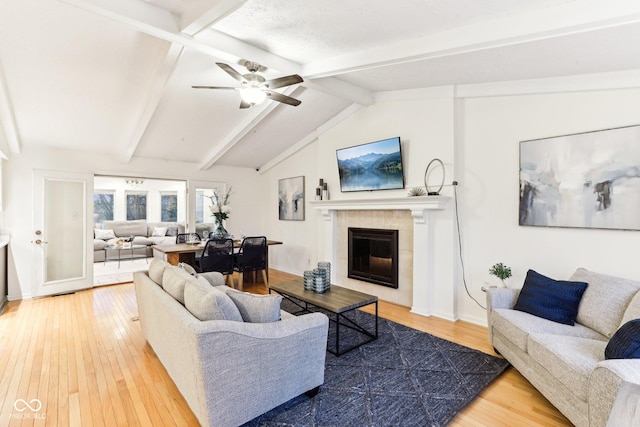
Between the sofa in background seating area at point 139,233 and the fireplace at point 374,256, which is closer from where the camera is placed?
the fireplace at point 374,256

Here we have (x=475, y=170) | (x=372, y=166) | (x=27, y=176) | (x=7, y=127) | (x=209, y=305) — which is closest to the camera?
(x=209, y=305)

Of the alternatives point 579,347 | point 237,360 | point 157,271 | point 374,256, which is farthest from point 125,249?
point 579,347

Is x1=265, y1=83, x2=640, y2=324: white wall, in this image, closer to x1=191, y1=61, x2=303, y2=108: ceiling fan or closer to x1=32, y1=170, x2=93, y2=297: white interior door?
x1=191, y1=61, x2=303, y2=108: ceiling fan

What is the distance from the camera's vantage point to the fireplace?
14.6ft

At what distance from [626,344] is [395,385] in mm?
1442

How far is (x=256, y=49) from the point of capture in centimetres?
307

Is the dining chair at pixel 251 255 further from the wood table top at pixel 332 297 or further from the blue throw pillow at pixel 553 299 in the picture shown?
the blue throw pillow at pixel 553 299

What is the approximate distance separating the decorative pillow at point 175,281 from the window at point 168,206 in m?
8.71

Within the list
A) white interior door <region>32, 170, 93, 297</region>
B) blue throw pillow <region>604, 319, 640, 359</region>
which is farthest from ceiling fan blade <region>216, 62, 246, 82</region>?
white interior door <region>32, 170, 93, 297</region>

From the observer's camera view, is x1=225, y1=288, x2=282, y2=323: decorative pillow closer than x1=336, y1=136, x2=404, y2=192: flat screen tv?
Yes

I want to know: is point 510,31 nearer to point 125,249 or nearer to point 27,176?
point 27,176

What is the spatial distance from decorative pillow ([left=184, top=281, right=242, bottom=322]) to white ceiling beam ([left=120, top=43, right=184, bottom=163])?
223 centimetres

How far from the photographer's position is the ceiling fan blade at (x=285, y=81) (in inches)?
111

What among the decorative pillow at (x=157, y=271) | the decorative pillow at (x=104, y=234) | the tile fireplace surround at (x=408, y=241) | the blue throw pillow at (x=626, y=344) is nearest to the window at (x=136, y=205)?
the decorative pillow at (x=104, y=234)
